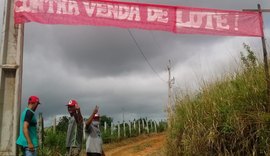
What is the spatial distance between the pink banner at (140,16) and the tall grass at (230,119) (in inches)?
38.5

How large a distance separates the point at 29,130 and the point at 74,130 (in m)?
1.28

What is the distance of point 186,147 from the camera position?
7273mm

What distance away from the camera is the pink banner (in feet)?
20.5

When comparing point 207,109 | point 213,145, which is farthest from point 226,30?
point 213,145

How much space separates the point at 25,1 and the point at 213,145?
401 cm

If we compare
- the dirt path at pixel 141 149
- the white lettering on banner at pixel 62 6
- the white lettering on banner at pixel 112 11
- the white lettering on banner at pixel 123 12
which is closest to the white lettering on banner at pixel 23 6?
the white lettering on banner at pixel 62 6

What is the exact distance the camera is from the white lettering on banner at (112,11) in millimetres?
6445

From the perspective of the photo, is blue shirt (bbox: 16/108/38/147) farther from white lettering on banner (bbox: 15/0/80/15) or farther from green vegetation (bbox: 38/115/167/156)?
green vegetation (bbox: 38/115/167/156)

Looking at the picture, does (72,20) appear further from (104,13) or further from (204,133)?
(204,133)

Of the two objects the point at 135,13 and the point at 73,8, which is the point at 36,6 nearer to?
the point at 73,8

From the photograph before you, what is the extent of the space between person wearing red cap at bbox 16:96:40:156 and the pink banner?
1.32 metres

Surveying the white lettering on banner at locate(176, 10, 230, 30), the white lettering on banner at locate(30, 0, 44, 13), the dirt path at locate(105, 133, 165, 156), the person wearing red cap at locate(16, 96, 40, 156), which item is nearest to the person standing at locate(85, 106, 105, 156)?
the person wearing red cap at locate(16, 96, 40, 156)

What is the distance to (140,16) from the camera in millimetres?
6633

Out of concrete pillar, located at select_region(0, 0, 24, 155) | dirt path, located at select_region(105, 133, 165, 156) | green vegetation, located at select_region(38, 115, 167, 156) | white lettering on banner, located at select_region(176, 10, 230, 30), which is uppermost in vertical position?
white lettering on banner, located at select_region(176, 10, 230, 30)
